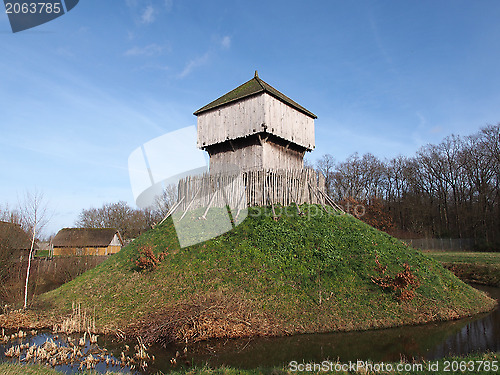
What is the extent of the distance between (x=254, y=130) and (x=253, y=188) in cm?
359

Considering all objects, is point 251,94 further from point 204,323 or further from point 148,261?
point 204,323

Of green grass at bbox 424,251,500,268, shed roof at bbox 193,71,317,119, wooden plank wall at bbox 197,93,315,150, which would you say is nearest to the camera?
wooden plank wall at bbox 197,93,315,150

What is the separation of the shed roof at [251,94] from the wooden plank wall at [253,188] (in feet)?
15.6

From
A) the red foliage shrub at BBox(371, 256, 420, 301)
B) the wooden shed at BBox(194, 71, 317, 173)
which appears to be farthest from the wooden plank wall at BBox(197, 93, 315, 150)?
the red foliage shrub at BBox(371, 256, 420, 301)

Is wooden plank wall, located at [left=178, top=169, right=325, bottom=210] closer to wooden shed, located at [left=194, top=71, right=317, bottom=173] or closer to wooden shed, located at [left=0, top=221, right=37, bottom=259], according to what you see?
wooden shed, located at [left=194, top=71, right=317, bottom=173]

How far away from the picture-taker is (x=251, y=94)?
17766 mm

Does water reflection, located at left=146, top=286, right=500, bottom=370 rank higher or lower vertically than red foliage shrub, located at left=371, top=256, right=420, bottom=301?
lower

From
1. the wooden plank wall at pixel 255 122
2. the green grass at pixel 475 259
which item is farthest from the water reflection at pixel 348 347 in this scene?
the green grass at pixel 475 259

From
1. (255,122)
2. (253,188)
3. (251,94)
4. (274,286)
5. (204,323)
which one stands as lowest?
(204,323)

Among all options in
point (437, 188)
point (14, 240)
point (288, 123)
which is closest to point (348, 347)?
point (288, 123)

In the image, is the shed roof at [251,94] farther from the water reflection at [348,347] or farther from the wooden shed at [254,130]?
the water reflection at [348,347]

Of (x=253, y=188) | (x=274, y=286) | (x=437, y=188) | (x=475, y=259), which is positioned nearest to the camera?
(x=274, y=286)

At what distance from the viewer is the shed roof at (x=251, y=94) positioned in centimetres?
A: 1791

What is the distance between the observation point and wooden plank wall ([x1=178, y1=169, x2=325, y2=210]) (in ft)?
51.5
